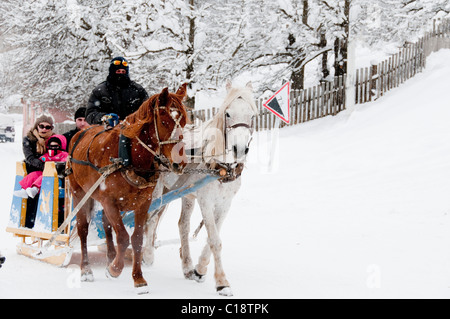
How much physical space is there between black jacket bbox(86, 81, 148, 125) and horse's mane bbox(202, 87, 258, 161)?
1824 millimetres

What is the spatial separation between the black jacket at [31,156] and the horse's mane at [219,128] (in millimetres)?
2561

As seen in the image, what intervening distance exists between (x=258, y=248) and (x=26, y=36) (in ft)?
68.5

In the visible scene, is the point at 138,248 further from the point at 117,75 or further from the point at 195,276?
the point at 117,75

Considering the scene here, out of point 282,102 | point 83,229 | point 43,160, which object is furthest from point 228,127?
point 282,102

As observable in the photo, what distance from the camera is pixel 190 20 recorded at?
18391 mm

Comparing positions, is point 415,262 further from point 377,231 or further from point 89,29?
point 89,29

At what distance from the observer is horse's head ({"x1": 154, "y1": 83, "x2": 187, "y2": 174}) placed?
16.0ft

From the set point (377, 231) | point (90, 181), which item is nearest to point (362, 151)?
point (377, 231)

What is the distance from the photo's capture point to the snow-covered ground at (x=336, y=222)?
5484mm

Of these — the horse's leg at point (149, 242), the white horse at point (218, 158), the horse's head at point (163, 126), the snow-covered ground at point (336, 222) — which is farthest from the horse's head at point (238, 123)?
the horse's leg at point (149, 242)

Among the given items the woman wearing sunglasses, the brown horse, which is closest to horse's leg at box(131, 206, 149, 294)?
the brown horse

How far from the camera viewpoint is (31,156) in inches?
276

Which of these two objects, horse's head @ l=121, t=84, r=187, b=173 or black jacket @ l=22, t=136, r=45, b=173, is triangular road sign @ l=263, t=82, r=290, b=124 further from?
horse's head @ l=121, t=84, r=187, b=173

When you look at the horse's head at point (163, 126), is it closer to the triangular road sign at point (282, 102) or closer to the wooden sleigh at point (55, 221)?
the wooden sleigh at point (55, 221)
